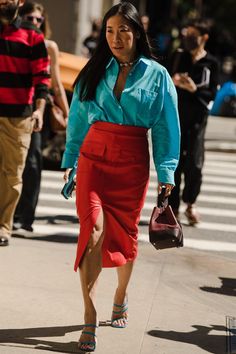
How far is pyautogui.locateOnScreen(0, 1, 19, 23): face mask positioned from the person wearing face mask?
2.20 metres

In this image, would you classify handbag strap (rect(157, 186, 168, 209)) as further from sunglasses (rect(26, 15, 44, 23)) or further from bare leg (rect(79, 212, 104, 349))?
sunglasses (rect(26, 15, 44, 23))

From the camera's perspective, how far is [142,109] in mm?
5359

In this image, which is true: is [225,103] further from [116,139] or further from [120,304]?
[116,139]

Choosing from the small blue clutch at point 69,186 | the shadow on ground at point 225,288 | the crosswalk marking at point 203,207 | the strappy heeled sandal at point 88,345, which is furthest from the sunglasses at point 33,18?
the strappy heeled sandal at point 88,345

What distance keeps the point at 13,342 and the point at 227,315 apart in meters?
1.53

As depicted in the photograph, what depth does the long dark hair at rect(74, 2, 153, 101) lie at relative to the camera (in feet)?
17.6

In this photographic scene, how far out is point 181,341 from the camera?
5500mm

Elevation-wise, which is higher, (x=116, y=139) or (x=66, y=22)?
(x=116, y=139)

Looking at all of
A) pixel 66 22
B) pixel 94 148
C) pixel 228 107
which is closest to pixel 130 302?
pixel 94 148

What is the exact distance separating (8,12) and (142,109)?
94.1 inches

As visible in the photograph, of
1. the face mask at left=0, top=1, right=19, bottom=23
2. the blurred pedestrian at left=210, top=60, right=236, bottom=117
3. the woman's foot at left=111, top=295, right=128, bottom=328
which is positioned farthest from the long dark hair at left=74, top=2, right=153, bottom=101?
the blurred pedestrian at left=210, top=60, right=236, bottom=117

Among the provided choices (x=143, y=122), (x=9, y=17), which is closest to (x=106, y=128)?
(x=143, y=122)

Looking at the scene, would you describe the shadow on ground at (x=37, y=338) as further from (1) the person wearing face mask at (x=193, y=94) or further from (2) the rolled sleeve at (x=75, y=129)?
(1) the person wearing face mask at (x=193, y=94)

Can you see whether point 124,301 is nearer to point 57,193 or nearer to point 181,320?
point 181,320
